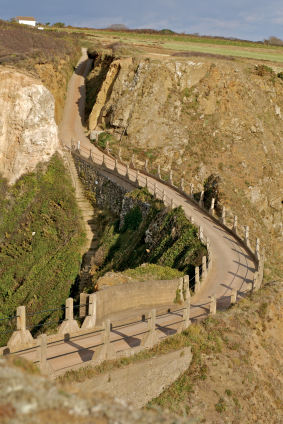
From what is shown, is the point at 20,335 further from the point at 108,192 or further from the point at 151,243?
the point at 108,192

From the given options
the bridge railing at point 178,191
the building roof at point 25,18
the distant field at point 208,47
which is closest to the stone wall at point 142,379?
the bridge railing at point 178,191

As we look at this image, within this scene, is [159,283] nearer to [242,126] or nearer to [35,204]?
[35,204]

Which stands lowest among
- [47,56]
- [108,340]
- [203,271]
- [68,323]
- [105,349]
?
[203,271]

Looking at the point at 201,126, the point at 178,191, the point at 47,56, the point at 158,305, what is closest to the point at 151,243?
the point at 178,191

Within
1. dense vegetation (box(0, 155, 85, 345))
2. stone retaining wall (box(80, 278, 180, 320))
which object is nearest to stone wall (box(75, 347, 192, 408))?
stone retaining wall (box(80, 278, 180, 320))

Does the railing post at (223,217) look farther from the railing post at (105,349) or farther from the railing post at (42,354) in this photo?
the railing post at (42,354)

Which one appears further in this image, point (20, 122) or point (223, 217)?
point (20, 122)
